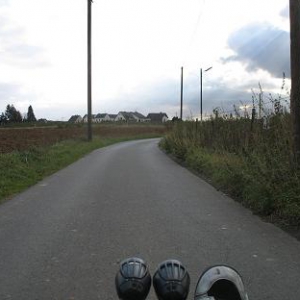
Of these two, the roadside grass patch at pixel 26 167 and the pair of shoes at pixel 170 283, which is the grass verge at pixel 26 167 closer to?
the roadside grass patch at pixel 26 167

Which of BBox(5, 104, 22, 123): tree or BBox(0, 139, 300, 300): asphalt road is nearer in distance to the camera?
BBox(0, 139, 300, 300): asphalt road

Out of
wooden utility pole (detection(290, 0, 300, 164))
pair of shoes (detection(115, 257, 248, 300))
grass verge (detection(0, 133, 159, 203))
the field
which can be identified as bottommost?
grass verge (detection(0, 133, 159, 203))

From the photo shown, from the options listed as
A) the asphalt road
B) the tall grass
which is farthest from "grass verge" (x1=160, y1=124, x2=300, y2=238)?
the asphalt road

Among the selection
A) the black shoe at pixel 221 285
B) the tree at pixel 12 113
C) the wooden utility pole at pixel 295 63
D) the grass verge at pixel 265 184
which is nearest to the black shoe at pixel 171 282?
the black shoe at pixel 221 285

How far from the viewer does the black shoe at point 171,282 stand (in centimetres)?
326

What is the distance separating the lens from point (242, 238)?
25.1ft

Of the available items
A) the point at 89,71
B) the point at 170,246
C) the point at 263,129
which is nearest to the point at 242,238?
the point at 170,246

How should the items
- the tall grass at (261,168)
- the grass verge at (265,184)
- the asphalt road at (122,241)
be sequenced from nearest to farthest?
the asphalt road at (122,241), the grass verge at (265,184), the tall grass at (261,168)

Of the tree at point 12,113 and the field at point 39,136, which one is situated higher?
the tree at point 12,113

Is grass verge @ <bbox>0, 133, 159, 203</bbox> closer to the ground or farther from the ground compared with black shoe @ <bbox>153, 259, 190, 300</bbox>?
closer to the ground

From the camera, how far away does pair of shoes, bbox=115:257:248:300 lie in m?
3.26

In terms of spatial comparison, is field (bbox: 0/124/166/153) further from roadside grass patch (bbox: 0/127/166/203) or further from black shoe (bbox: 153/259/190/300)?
black shoe (bbox: 153/259/190/300)

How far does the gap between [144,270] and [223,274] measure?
56 centimetres

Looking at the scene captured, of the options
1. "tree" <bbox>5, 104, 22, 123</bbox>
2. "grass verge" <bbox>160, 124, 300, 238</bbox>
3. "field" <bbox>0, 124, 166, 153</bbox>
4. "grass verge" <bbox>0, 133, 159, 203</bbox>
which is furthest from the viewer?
"tree" <bbox>5, 104, 22, 123</bbox>
